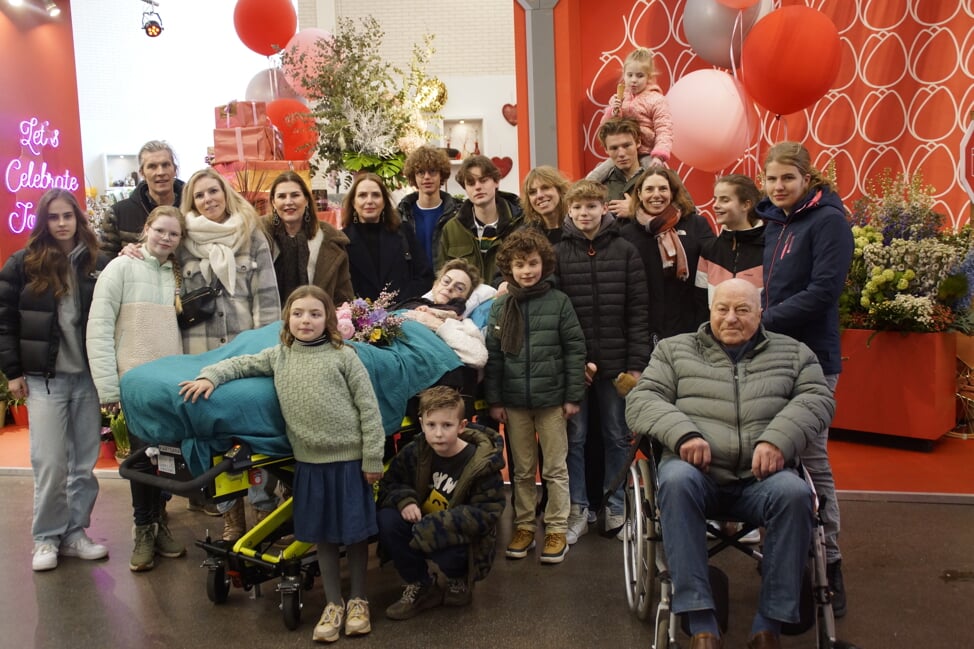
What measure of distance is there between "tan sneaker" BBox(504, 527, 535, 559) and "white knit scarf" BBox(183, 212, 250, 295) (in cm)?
166

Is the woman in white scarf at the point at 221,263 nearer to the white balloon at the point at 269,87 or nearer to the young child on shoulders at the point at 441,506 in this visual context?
the young child on shoulders at the point at 441,506

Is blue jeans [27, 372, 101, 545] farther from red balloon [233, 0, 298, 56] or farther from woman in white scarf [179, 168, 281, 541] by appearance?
red balloon [233, 0, 298, 56]

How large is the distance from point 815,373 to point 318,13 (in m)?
9.48

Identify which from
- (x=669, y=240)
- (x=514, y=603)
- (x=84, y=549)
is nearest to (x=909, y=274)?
(x=669, y=240)

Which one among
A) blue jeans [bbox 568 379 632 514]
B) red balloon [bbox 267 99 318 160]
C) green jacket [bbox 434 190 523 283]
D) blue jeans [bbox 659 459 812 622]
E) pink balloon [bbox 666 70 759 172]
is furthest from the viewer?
red balloon [bbox 267 99 318 160]

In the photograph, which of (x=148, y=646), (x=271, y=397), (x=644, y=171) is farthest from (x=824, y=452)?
(x=148, y=646)

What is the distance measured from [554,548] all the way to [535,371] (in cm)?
78

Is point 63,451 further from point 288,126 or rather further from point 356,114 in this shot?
point 288,126

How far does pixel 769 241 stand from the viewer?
337 cm

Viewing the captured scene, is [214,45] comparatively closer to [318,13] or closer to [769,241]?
[318,13]

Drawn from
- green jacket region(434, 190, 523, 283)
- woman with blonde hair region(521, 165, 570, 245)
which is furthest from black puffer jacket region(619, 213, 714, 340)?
green jacket region(434, 190, 523, 283)

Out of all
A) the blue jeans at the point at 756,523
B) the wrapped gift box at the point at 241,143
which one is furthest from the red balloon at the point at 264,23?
the blue jeans at the point at 756,523

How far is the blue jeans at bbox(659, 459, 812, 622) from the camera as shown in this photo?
253cm

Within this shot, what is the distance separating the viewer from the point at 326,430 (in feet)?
9.70
